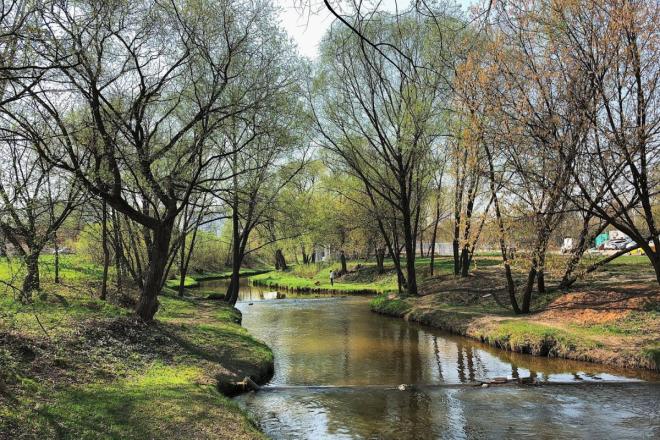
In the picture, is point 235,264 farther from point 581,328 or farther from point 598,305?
point 598,305

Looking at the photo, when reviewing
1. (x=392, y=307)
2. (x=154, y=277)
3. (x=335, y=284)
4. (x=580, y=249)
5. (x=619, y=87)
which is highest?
(x=619, y=87)

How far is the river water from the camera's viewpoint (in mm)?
9008

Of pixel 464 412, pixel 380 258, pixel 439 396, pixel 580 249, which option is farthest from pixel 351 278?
pixel 464 412

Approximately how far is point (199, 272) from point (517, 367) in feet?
172

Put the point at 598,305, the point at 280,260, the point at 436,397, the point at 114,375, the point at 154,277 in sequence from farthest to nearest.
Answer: the point at 280,260 → the point at 598,305 → the point at 154,277 → the point at 436,397 → the point at 114,375

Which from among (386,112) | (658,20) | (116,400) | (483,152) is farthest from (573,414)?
(386,112)

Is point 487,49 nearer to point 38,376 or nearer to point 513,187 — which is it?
point 513,187

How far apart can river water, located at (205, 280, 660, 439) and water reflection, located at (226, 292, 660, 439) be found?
0.02 meters

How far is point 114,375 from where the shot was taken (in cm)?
943

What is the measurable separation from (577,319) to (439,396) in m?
8.49

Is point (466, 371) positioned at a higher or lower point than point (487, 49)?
lower

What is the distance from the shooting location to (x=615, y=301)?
17.2 metres

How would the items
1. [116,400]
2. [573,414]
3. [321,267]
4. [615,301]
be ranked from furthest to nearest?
[321,267], [615,301], [573,414], [116,400]

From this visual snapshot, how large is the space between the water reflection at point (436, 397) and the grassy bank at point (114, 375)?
125cm
